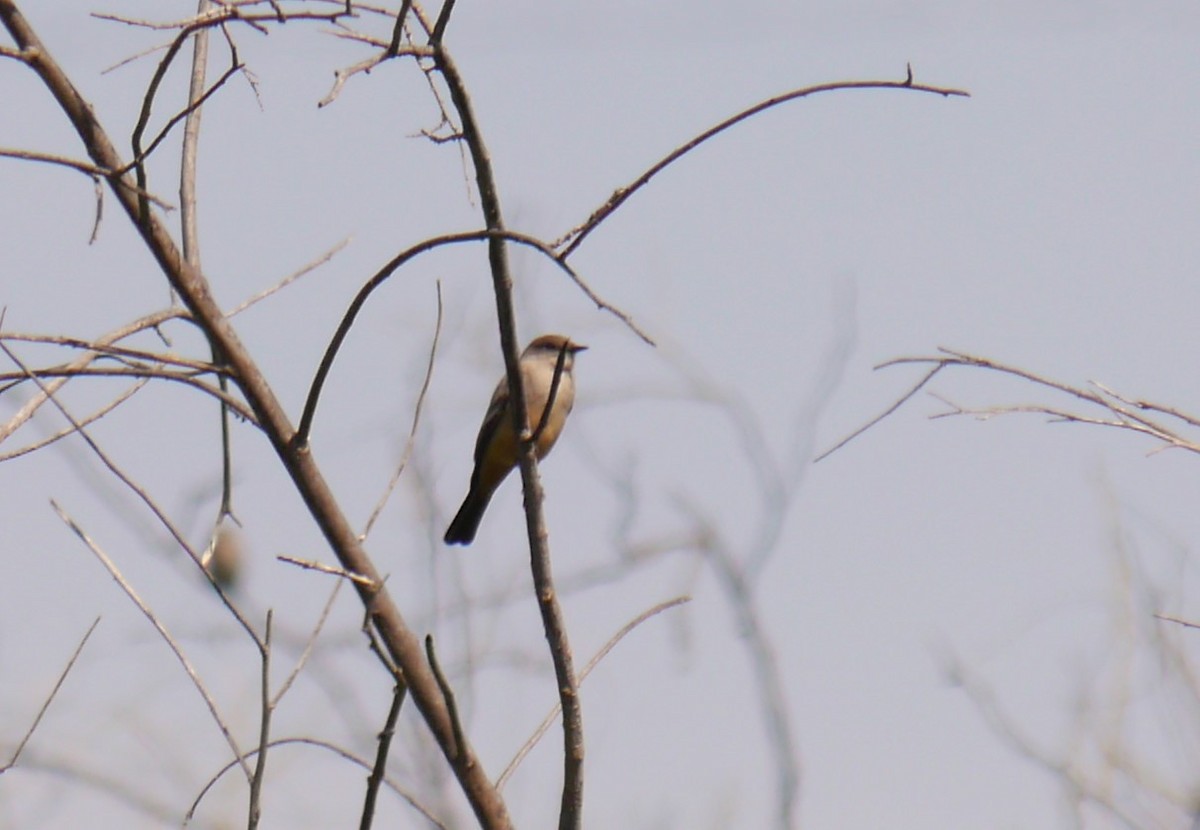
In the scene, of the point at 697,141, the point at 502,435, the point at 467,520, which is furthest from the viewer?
the point at 467,520

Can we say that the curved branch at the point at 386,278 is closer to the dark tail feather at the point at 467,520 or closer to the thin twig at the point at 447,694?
the thin twig at the point at 447,694

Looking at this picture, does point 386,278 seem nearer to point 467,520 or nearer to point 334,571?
point 334,571

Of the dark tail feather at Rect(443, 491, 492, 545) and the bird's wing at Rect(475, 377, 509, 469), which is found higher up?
the bird's wing at Rect(475, 377, 509, 469)

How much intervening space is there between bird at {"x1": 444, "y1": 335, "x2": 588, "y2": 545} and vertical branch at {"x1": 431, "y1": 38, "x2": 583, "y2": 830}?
13.1 feet

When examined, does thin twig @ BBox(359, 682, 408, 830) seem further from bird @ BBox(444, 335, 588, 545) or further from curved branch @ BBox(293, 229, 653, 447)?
bird @ BBox(444, 335, 588, 545)

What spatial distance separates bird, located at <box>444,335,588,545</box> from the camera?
730 centimetres

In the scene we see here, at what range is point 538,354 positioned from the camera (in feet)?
26.9

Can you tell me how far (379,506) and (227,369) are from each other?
0.45 meters

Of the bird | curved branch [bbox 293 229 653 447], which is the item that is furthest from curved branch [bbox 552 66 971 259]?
the bird

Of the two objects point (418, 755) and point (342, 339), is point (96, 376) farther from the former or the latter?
point (418, 755)

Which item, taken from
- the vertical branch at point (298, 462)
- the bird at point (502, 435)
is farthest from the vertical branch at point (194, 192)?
the bird at point (502, 435)

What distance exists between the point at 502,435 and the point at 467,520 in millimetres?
598

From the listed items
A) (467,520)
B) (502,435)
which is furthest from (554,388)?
(467,520)

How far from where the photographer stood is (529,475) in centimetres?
314
